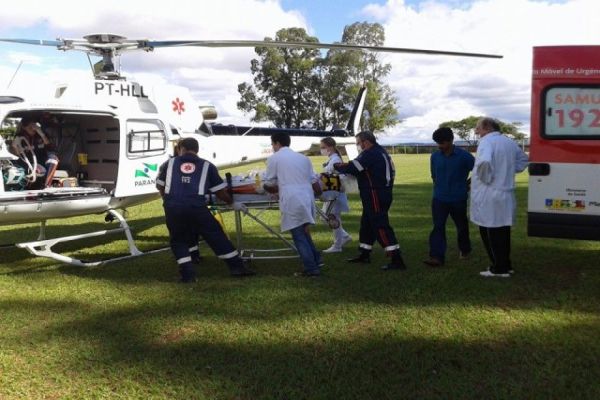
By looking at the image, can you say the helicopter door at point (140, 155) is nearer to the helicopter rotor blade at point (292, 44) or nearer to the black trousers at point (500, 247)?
the helicopter rotor blade at point (292, 44)

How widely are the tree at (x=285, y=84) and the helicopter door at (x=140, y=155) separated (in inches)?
1905

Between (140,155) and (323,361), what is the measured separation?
4951 mm

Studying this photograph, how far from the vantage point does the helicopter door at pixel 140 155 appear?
25.0 feet

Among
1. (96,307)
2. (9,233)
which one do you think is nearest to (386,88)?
(9,233)

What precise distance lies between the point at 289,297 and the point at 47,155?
158 inches

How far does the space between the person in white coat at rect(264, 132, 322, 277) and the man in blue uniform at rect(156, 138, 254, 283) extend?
0.68m

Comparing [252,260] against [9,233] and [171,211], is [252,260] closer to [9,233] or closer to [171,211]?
[171,211]

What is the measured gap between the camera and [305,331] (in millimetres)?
4508

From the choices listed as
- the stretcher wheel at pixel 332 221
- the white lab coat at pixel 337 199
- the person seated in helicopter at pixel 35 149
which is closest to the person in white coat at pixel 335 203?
the white lab coat at pixel 337 199

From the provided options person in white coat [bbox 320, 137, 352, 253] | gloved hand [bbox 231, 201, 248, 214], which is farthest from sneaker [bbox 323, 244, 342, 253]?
gloved hand [bbox 231, 201, 248, 214]

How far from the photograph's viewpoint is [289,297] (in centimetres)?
546

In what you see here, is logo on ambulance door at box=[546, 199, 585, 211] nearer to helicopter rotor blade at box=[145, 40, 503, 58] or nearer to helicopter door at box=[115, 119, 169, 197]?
helicopter rotor blade at box=[145, 40, 503, 58]

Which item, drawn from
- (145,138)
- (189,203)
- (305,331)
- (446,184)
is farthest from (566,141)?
(145,138)

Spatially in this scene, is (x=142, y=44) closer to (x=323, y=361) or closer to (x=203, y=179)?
(x=203, y=179)
